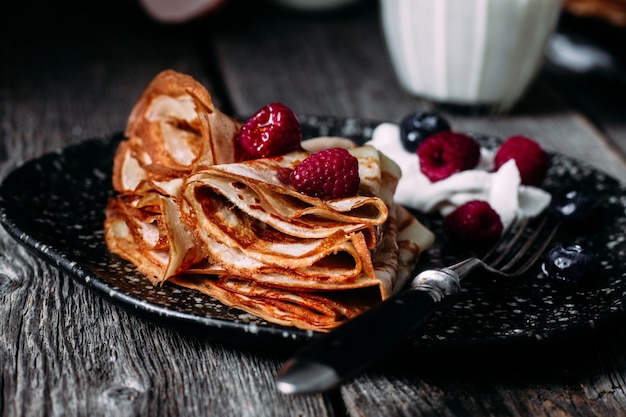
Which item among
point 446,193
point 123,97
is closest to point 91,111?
point 123,97

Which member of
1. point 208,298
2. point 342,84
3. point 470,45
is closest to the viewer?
point 208,298

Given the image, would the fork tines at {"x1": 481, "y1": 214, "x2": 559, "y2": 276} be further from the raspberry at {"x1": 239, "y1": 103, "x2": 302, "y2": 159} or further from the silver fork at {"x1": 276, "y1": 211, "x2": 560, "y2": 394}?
the raspberry at {"x1": 239, "y1": 103, "x2": 302, "y2": 159}

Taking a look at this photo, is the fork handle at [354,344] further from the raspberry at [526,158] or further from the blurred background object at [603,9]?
the blurred background object at [603,9]

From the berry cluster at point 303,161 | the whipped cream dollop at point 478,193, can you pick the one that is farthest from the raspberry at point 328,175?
the whipped cream dollop at point 478,193

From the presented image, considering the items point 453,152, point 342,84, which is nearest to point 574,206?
point 453,152

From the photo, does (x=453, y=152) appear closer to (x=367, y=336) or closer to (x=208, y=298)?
(x=208, y=298)

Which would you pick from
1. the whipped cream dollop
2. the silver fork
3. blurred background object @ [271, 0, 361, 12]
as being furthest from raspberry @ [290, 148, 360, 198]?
blurred background object @ [271, 0, 361, 12]
